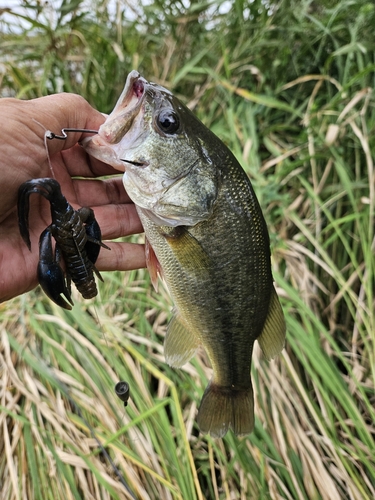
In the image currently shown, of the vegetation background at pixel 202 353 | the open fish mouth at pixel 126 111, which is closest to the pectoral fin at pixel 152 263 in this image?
the open fish mouth at pixel 126 111

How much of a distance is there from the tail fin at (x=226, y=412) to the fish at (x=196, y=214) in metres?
0.03

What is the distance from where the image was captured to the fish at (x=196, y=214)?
3.78 feet

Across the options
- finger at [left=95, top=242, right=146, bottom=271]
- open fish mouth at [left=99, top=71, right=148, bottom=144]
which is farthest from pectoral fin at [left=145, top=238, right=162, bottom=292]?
open fish mouth at [left=99, top=71, right=148, bottom=144]

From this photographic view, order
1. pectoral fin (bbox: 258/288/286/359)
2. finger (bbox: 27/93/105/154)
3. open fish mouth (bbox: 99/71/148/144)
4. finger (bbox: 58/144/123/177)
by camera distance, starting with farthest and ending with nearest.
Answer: finger (bbox: 58/144/123/177), pectoral fin (bbox: 258/288/286/359), finger (bbox: 27/93/105/154), open fish mouth (bbox: 99/71/148/144)

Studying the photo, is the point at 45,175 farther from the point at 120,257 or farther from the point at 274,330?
the point at 274,330

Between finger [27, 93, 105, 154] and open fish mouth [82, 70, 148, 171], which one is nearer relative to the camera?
open fish mouth [82, 70, 148, 171]

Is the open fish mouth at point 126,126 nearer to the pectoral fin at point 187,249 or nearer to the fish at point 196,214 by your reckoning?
the fish at point 196,214

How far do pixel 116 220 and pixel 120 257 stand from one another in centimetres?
16

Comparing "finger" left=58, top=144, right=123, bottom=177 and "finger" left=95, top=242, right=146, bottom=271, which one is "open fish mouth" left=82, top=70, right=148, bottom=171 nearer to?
"finger" left=58, top=144, right=123, bottom=177

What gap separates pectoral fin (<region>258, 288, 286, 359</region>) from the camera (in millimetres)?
1353

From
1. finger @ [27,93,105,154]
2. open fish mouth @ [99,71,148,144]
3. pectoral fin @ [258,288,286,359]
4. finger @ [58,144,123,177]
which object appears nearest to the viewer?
open fish mouth @ [99,71,148,144]

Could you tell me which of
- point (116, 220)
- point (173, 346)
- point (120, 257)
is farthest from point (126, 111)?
point (173, 346)

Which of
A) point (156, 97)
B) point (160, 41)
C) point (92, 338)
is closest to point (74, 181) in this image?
point (156, 97)

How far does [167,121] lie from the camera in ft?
3.79
